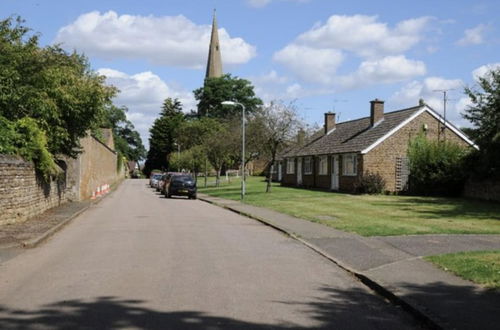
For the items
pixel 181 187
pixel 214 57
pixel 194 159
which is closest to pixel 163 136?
pixel 214 57

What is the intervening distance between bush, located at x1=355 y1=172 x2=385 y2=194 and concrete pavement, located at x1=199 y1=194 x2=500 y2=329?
17.8 m

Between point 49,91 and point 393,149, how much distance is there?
68.3 ft

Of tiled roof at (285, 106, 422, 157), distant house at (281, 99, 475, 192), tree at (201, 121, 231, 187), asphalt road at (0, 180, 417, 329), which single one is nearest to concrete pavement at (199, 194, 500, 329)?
asphalt road at (0, 180, 417, 329)

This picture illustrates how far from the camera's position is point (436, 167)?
34125 mm

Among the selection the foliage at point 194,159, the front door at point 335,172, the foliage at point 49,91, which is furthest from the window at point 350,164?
the foliage at point 194,159

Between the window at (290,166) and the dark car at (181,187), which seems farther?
the window at (290,166)

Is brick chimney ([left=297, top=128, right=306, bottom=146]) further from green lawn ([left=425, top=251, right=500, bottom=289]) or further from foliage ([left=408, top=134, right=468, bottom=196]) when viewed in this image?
green lawn ([left=425, top=251, right=500, bottom=289])

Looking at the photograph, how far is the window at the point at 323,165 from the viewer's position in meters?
41.7

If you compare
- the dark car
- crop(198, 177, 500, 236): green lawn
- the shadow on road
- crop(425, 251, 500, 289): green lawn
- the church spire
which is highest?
the church spire

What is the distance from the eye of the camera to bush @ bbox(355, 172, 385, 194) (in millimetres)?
34625

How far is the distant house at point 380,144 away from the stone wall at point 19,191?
65.8 feet

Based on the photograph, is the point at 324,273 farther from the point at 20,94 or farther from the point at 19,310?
the point at 20,94

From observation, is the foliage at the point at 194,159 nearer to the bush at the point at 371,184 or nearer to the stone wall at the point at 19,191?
the bush at the point at 371,184

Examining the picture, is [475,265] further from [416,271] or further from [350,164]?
[350,164]
